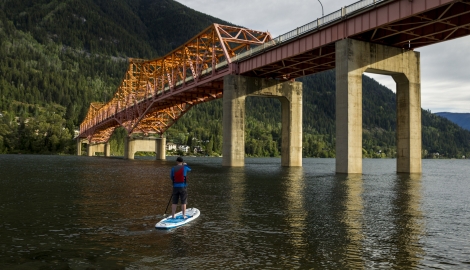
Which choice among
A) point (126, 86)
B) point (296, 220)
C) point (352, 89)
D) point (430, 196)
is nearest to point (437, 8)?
point (352, 89)

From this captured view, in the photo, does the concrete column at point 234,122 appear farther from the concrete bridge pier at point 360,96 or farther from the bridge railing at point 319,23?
the concrete bridge pier at point 360,96

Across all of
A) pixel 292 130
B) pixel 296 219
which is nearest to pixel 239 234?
pixel 296 219

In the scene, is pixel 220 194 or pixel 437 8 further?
pixel 437 8

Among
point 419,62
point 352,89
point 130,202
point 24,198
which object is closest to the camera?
point 130,202

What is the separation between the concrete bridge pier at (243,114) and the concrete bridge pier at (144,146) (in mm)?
60392

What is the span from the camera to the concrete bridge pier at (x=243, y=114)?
6875cm

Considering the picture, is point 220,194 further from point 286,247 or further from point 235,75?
point 235,75

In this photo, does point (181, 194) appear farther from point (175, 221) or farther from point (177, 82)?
point (177, 82)

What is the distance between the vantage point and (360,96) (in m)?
48.1

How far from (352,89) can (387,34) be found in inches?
284

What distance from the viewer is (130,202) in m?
23.0

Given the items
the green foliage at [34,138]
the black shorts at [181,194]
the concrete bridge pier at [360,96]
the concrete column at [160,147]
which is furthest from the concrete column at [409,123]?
the green foliage at [34,138]

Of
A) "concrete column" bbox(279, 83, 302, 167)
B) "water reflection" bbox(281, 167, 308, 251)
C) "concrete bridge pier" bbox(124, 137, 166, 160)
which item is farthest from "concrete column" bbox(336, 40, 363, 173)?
"concrete bridge pier" bbox(124, 137, 166, 160)

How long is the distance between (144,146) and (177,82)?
39106 millimetres
